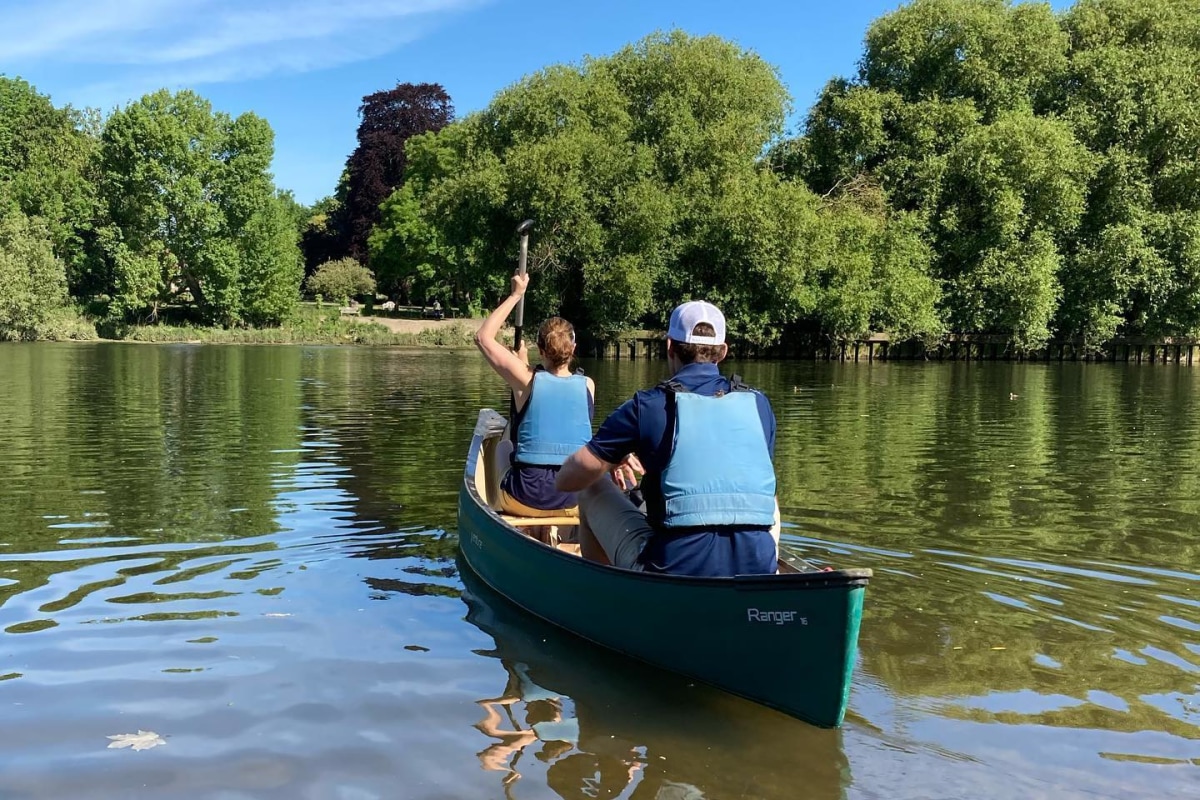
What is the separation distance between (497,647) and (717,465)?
83.8 inches

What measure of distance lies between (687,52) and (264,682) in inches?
1685

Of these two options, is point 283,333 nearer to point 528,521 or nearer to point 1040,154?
point 1040,154

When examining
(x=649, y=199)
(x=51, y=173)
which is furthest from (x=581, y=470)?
(x=51, y=173)

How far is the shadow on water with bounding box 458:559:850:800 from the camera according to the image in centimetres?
431

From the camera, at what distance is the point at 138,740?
4605 millimetres

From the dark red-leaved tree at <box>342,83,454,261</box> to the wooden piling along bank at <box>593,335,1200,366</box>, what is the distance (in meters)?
36.3

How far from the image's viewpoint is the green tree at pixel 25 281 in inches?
1948

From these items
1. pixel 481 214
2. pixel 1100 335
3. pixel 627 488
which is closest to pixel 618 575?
pixel 627 488

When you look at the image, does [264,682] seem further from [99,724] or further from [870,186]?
[870,186]

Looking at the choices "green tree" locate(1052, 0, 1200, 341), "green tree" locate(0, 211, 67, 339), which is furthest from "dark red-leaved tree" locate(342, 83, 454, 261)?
"green tree" locate(1052, 0, 1200, 341)

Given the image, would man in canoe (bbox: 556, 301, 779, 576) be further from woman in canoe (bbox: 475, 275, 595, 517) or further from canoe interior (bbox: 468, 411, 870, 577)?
woman in canoe (bbox: 475, 275, 595, 517)

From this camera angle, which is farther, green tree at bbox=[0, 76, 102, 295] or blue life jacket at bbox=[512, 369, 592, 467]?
green tree at bbox=[0, 76, 102, 295]

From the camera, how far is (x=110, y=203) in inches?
2398

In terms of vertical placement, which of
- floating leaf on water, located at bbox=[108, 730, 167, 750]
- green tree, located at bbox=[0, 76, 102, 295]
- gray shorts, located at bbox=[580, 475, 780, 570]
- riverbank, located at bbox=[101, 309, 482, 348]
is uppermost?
green tree, located at bbox=[0, 76, 102, 295]
